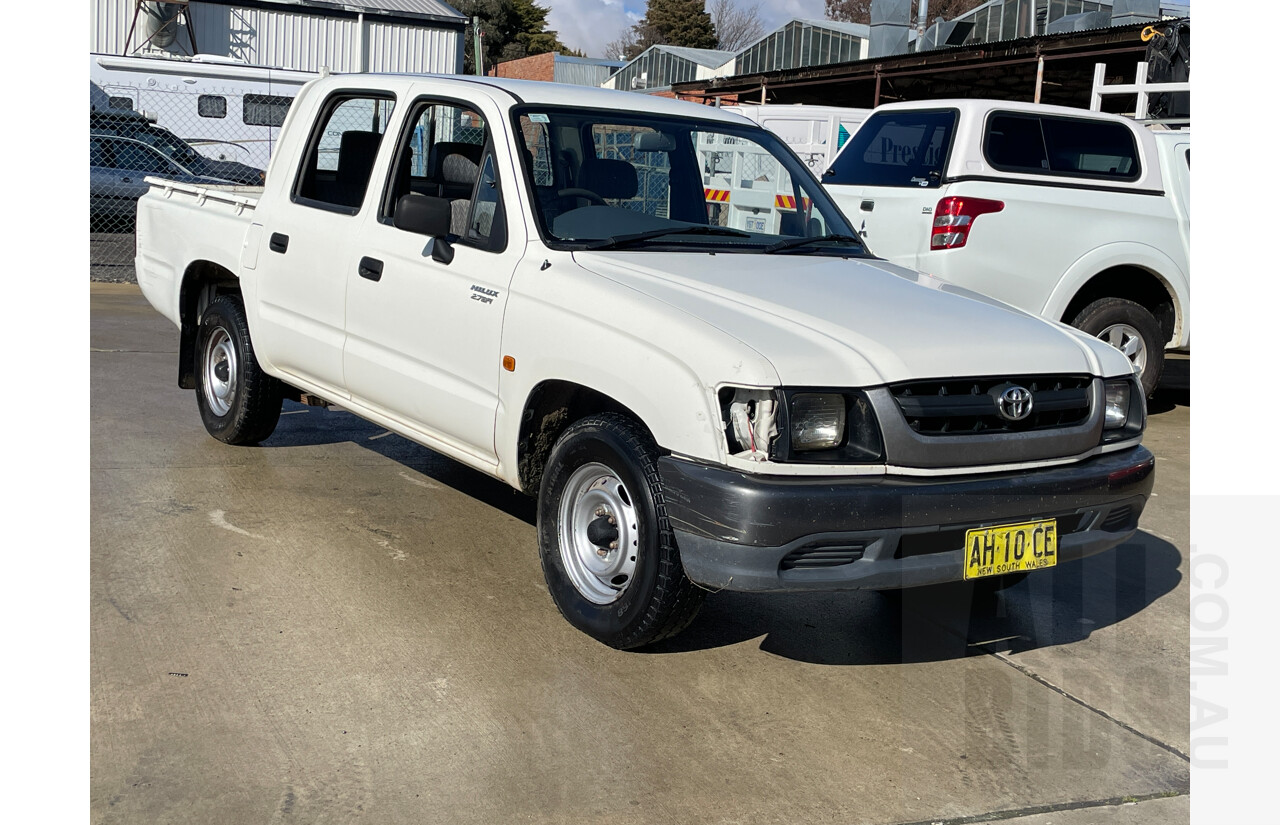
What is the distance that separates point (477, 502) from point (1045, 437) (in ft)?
9.57

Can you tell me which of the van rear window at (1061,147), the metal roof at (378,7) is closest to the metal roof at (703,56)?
the metal roof at (378,7)

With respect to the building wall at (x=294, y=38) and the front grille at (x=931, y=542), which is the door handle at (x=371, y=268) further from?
the building wall at (x=294, y=38)

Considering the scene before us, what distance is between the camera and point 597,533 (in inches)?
173

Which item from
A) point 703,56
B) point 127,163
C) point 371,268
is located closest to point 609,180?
point 371,268

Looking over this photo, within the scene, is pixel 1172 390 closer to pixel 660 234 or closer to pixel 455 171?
pixel 660 234

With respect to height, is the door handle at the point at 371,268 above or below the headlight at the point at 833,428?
above

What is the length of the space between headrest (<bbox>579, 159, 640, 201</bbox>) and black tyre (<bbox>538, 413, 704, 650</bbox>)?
3.89 feet

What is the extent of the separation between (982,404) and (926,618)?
1.28 metres

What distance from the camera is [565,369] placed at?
439 centimetres

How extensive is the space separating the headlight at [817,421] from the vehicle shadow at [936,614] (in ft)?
3.39

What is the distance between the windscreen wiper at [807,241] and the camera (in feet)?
16.9

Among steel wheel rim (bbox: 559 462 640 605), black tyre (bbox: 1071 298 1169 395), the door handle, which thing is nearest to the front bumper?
steel wheel rim (bbox: 559 462 640 605)

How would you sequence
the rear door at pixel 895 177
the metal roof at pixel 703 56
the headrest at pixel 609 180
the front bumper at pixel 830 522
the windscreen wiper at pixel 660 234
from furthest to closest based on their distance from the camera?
the metal roof at pixel 703 56 < the rear door at pixel 895 177 < the headrest at pixel 609 180 < the windscreen wiper at pixel 660 234 < the front bumper at pixel 830 522

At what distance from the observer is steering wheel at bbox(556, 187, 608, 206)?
5020 millimetres
